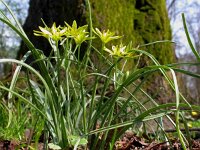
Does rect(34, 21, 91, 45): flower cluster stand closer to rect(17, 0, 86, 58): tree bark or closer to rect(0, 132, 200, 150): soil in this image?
rect(0, 132, 200, 150): soil

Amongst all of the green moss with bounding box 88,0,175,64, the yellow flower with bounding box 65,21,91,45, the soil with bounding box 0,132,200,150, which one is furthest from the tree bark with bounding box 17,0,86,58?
the yellow flower with bounding box 65,21,91,45

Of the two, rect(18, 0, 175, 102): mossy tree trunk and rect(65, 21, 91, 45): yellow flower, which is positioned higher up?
rect(18, 0, 175, 102): mossy tree trunk

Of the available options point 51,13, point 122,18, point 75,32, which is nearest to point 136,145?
point 75,32

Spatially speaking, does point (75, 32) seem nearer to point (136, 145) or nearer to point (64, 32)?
point (64, 32)

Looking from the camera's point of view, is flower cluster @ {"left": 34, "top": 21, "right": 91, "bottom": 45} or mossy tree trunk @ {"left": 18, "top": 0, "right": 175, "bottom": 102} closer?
flower cluster @ {"left": 34, "top": 21, "right": 91, "bottom": 45}

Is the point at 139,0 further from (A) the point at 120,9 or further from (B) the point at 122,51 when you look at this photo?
(B) the point at 122,51

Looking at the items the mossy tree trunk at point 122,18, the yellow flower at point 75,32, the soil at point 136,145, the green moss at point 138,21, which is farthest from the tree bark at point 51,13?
the yellow flower at point 75,32

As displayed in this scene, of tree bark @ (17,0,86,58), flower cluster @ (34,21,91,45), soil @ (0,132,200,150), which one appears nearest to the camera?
flower cluster @ (34,21,91,45)

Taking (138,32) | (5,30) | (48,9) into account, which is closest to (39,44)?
(48,9)
